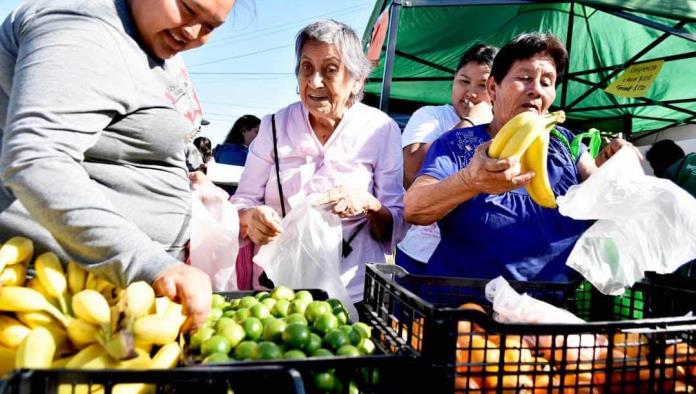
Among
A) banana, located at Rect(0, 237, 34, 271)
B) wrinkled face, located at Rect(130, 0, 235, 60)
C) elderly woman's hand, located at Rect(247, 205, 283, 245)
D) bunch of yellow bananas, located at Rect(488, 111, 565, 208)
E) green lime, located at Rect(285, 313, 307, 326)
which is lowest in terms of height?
green lime, located at Rect(285, 313, 307, 326)

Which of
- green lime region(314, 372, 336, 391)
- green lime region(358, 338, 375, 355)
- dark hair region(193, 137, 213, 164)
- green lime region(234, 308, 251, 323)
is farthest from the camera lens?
dark hair region(193, 137, 213, 164)

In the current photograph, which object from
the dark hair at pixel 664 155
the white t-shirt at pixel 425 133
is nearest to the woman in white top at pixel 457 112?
the white t-shirt at pixel 425 133

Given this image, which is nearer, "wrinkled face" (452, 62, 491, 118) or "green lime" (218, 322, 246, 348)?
"green lime" (218, 322, 246, 348)

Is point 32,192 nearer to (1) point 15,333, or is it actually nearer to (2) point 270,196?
(1) point 15,333

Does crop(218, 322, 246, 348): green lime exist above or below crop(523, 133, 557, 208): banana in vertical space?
below

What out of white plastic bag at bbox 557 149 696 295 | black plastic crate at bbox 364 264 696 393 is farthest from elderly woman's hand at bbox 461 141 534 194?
black plastic crate at bbox 364 264 696 393

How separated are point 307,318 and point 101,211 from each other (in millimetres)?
552

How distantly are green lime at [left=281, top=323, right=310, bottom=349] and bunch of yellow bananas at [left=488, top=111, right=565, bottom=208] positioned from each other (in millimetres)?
779

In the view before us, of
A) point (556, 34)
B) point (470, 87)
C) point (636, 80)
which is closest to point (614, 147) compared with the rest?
Result: point (470, 87)

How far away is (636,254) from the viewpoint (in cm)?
144

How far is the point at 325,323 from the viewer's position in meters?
1.22

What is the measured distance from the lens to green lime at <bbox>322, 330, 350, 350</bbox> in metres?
1.14

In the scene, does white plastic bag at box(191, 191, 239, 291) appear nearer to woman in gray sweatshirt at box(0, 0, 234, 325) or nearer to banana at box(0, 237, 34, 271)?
woman in gray sweatshirt at box(0, 0, 234, 325)

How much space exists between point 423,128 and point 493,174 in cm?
150
